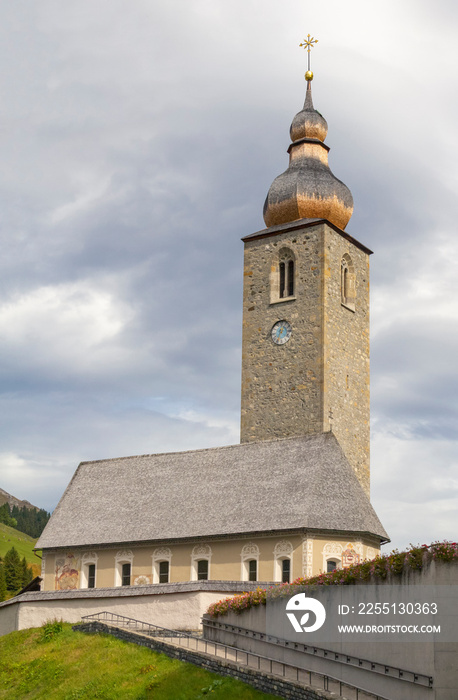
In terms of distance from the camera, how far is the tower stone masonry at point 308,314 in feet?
186

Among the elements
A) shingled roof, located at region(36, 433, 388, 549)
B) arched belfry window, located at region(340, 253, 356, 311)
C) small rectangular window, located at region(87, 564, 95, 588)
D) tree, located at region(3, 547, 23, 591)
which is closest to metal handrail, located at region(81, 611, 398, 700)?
shingled roof, located at region(36, 433, 388, 549)

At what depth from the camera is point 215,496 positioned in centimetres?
5100

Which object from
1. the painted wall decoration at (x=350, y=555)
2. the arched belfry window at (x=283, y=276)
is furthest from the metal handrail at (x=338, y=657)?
the arched belfry window at (x=283, y=276)

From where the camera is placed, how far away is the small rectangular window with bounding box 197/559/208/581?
48.7m

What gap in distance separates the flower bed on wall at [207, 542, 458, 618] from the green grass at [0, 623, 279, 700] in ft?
10.5

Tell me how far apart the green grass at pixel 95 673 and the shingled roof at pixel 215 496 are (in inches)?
339

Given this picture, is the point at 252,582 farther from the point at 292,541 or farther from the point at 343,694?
the point at 343,694

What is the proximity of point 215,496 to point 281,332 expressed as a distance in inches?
479

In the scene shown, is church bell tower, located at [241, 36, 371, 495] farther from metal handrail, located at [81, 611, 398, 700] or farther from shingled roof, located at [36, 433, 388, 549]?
metal handrail, located at [81, 611, 398, 700]

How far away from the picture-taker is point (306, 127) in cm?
6388

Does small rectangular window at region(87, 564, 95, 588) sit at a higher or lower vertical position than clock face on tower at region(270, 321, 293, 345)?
lower

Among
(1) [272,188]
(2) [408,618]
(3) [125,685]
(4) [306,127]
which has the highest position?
(4) [306,127]

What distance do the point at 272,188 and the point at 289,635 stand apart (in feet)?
112

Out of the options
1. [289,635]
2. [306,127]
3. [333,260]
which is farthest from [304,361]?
[289,635]
